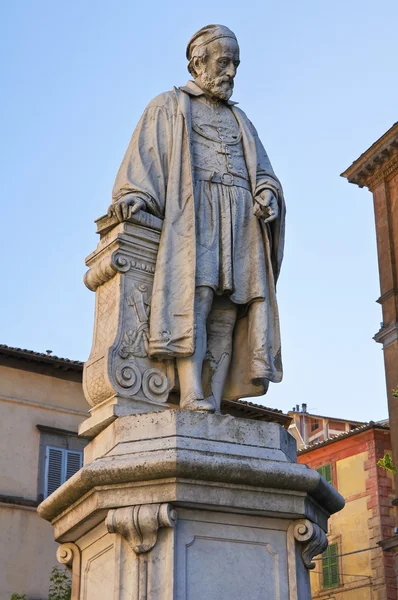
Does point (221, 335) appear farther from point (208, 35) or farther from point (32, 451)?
point (32, 451)

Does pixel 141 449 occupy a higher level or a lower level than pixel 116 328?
lower

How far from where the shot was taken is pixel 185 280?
25.1ft

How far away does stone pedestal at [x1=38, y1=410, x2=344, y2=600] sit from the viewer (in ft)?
22.0

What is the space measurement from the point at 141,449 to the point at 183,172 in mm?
2209

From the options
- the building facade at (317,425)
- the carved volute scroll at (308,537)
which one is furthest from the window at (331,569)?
the carved volute scroll at (308,537)

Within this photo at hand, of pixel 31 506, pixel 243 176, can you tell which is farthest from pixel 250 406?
pixel 243 176

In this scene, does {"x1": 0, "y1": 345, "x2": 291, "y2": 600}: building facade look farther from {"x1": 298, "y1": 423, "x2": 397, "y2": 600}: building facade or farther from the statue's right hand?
the statue's right hand

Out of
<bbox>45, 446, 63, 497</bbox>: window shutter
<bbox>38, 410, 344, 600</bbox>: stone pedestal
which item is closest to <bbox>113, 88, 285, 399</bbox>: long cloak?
<bbox>38, 410, 344, 600</bbox>: stone pedestal

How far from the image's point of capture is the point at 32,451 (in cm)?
2539

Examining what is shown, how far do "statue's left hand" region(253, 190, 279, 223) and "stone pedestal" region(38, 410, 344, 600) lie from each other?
1.69 metres

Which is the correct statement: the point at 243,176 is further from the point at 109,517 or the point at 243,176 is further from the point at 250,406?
the point at 250,406

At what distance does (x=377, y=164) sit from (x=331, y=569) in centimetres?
1413

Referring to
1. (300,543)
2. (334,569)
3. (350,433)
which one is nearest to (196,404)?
(300,543)

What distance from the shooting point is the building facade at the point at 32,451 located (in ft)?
79.0
